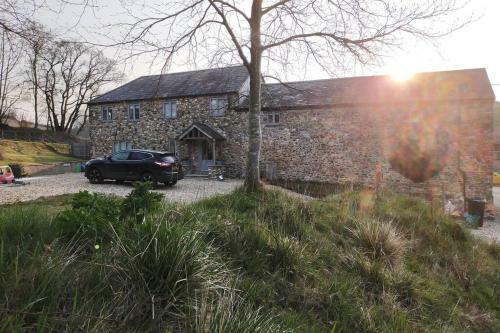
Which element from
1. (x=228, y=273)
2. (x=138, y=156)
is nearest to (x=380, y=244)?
(x=228, y=273)

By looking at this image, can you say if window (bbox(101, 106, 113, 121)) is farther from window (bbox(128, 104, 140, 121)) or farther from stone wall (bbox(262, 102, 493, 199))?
stone wall (bbox(262, 102, 493, 199))

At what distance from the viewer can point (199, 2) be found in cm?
898

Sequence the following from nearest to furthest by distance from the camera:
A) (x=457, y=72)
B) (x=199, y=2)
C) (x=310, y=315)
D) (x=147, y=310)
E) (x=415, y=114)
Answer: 1. (x=147, y=310)
2. (x=310, y=315)
3. (x=199, y=2)
4. (x=415, y=114)
5. (x=457, y=72)

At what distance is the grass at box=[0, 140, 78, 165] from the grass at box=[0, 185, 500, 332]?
26.3m

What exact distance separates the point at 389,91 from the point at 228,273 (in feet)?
64.3

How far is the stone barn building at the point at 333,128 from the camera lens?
59.8ft

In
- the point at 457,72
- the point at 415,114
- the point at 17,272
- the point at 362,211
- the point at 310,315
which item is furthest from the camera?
the point at 457,72

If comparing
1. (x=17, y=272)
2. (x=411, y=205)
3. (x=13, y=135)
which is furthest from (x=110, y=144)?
(x=17, y=272)

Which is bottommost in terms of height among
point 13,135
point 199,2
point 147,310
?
point 147,310

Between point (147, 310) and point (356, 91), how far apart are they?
2126 centimetres

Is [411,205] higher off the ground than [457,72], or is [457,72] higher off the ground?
[457,72]

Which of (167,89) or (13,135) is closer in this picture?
(167,89)

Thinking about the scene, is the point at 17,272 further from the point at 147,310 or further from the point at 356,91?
the point at 356,91

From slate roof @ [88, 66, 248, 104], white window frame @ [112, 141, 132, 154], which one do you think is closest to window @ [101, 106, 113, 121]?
slate roof @ [88, 66, 248, 104]
